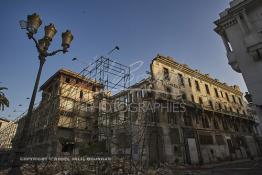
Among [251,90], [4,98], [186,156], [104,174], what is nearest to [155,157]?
[186,156]

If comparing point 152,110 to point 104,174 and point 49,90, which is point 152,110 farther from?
point 49,90

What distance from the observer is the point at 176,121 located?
20609 mm

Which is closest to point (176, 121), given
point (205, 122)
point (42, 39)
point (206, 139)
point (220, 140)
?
point (206, 139)

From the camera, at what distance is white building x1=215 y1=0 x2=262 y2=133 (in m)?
11.0

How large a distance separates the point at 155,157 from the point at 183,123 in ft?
19.5

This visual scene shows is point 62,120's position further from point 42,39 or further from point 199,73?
point 199,73

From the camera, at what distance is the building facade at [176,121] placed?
18203 mm

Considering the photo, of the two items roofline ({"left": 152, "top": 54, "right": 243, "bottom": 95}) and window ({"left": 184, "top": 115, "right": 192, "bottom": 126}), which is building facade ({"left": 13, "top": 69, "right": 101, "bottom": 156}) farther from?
window ({"left": 184, "top": 115, "right": 192, "bottom": 126})

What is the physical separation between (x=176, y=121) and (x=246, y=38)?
11.8 metres

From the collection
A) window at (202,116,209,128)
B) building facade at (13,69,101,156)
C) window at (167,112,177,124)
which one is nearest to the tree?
building facade at (13,69,101,156)

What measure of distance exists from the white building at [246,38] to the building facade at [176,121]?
8.36m

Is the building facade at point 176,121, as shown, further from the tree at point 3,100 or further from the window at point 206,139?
the tree at point 3,100

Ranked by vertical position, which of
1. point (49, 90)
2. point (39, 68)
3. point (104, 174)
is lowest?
point (104, 174)

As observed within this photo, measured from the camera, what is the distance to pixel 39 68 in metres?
5.81
